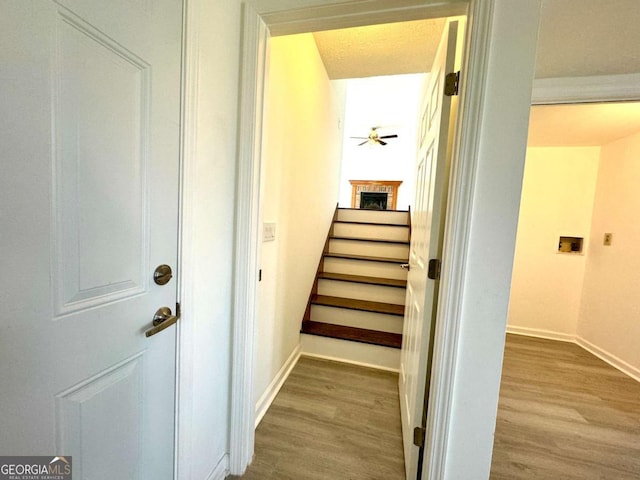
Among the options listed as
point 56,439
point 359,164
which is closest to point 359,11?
point 56,439

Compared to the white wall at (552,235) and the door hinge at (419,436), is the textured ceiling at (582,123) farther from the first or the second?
the door hinge at (419,436)

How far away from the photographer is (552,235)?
316 centimetres

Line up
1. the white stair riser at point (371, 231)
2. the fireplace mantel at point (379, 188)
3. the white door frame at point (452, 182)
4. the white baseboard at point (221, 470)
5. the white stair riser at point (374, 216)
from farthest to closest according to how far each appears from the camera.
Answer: the fireplace mantel at point (379, 188) → the white stair riser at point (374, 216) → the white stair riser at point (371, 231) → the white baseboard at point (221, 470) → the white door frame at point (452, 182)

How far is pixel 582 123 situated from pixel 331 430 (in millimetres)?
3362

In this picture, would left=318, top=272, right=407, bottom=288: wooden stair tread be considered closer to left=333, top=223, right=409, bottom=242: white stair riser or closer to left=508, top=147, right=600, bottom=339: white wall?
left=333, top=223, right=409, bottom=242: white stair riser


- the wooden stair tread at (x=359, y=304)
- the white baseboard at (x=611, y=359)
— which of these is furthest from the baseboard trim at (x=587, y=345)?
the wooden stair tread at (x=359, y=304)

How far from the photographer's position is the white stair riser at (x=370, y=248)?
3.13m

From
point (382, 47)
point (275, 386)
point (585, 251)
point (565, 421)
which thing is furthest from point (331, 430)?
point (585, 251)

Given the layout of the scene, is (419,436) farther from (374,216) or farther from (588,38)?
(374,216)

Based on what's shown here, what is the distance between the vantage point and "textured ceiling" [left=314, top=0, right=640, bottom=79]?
1129 mm

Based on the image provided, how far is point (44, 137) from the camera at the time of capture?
0.52 meters

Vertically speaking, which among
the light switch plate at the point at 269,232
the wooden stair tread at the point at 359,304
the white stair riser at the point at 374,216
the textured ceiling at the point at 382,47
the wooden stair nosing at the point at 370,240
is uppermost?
the textured ceiling at the point at 382,47

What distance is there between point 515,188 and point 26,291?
1.34m

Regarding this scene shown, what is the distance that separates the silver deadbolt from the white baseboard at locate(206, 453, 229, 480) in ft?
3.12
